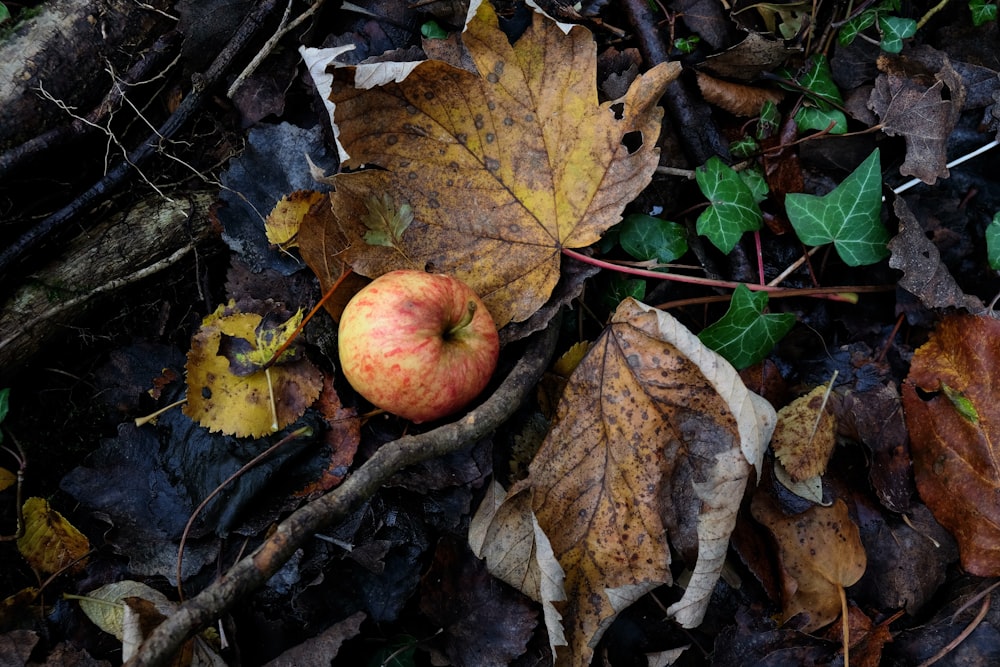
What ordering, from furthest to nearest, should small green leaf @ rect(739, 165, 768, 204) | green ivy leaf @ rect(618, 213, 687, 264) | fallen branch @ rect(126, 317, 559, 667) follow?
1. small green leaf @ rect(739, 165, 768, 204)
2. green ivy leaf @ rect(618, 213, 687, 264)
3. fallen branch @ rect(126, 317, 559, 667)

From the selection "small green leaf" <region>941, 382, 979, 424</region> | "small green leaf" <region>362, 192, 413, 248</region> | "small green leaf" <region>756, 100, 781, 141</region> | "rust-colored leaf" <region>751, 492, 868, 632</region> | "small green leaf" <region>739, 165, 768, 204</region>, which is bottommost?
"rust-colored leaf" <region>751, 492, 868, 632</region>

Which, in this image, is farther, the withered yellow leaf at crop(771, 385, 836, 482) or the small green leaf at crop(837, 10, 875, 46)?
the small green leaf at crop(837, 10, 875, 46)

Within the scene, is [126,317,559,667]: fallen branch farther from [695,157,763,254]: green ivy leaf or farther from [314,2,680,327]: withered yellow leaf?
[695,157,763,254]: green ivy leaf

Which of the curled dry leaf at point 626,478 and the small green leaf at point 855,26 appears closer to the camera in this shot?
the curled dry leaf at point 626,478

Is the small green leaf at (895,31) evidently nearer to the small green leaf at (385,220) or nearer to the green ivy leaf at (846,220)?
the green ivy leaf at (846,220)

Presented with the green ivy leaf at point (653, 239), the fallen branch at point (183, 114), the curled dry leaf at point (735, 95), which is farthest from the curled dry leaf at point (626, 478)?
the fallen branch at point (183, 114)

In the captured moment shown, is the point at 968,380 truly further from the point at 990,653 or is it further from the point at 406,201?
the point at 406,201

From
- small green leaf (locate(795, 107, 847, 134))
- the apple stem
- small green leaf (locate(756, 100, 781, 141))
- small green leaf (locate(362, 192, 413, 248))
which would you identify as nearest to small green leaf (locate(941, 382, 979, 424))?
small green leaf (locate(795, 107, 847, 134))
